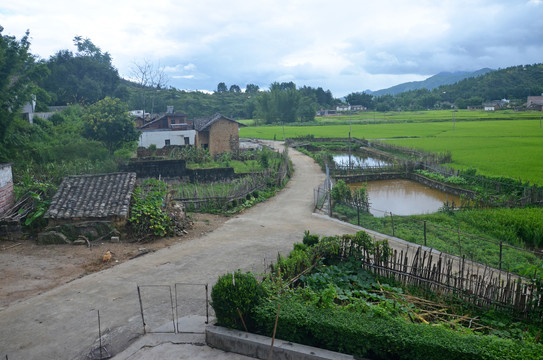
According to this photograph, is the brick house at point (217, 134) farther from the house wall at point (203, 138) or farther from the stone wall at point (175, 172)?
the stone wall at point (175, 172)

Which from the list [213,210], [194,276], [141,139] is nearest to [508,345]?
[194,276]

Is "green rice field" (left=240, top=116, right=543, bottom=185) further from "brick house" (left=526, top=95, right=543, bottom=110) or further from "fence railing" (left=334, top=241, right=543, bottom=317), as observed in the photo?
"brick house" (left=526, top=95, right=543, bottom=110)

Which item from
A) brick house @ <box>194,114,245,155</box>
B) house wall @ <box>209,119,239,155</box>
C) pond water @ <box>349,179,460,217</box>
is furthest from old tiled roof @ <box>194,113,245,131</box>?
pond water @ <box>349,179,460,217</box>

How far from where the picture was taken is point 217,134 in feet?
133

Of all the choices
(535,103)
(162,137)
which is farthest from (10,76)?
(535,103)

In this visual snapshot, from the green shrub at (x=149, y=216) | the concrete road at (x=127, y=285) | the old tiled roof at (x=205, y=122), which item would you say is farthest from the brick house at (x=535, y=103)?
the green shrub at (x=149, y=216)

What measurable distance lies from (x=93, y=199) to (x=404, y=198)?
59.9 feet

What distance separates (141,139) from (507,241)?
103ft

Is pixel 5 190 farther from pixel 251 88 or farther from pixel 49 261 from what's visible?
pixel 251 88

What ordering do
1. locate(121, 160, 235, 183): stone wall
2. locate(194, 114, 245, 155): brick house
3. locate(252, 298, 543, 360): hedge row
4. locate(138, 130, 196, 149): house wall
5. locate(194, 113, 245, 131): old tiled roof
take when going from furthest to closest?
locate(194, 114, 245, 155): brick house, locate(194, 113, 245, 131): old tiled roof, locate(138, 130, 196, 149): house wall, locate(121, 160, 235, 183): stone wall, locate(252, 298, 543, 360): hedge row

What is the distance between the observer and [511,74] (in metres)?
120

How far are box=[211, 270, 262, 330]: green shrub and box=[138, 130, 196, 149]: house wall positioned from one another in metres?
32.4

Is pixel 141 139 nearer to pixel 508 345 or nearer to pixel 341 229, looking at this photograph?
pixel 341 229

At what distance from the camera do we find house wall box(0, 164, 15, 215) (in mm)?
14375
